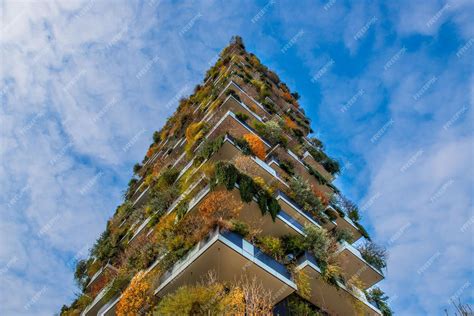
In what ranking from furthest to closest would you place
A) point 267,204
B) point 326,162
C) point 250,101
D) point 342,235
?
point 250,101, point 326,162, point 342,235, point 267,204

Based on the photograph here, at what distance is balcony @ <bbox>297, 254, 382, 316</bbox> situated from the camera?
1397cm

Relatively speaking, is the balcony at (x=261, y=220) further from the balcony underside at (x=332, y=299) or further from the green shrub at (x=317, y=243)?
the balcony underside at (x=332, y=299)

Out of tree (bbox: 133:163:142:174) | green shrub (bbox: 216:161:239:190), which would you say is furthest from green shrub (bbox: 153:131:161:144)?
green shrub (bbox: 216:161:239:190)

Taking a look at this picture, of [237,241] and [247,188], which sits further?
[247,188]

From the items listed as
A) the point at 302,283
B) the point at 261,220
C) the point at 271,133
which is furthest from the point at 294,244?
the point at 271,133

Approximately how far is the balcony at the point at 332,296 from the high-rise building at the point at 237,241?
2.1 inches

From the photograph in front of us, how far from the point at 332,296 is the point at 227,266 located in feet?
18.2

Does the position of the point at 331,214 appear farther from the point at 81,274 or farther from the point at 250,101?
the point at 81,274

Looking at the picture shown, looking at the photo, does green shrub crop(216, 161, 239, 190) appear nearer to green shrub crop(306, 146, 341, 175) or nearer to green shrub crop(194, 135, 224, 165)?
green shrub crop(194, 135, 224, 165)

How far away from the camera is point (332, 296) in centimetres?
1486

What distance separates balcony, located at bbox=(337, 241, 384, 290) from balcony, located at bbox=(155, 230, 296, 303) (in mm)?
5941

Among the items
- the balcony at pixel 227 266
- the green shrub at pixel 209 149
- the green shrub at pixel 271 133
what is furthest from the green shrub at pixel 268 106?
the balcony at pixel 227 266

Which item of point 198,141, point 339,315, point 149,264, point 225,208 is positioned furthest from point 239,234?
point 198,141

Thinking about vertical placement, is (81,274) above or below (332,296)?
above
